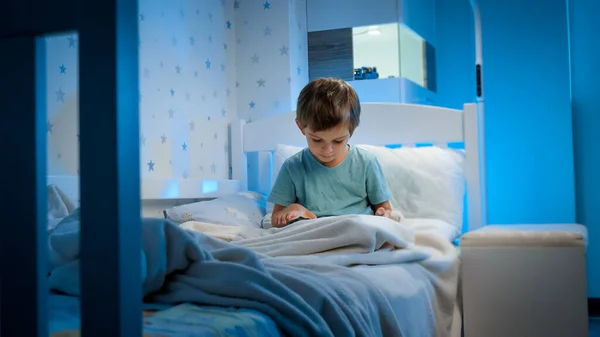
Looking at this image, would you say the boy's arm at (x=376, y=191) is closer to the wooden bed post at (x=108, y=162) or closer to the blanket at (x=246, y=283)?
the blanket at (x=246, y=283)

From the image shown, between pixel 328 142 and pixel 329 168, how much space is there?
108 mm

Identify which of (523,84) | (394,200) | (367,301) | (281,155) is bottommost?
(367,301)

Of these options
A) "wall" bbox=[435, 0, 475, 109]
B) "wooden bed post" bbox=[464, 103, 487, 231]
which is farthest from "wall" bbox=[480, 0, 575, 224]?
"wooden bed post" bbox=[464, 103, 487, 231]

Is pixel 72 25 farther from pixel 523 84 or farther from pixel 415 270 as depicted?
pixel 523 84

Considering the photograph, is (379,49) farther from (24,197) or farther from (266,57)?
(24,197)

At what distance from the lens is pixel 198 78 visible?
2.24m

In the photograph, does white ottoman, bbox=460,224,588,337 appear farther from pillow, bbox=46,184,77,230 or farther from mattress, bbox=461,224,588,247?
pillow, bbox=46,184,77,230

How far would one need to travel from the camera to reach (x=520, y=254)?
138 cm

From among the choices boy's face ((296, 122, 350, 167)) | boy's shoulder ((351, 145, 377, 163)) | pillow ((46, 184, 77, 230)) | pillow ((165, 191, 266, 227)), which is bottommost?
pillow ((165, 191, 266, 227))

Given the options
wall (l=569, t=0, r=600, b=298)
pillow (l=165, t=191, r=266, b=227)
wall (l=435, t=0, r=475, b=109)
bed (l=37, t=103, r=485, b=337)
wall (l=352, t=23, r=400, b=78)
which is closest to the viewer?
bed (l=37, t=103, r=485, b=337)

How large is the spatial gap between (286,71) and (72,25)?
6.38 feet

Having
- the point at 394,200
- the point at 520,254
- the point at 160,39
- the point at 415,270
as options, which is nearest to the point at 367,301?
the point at 415,270

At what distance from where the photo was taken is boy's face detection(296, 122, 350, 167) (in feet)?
5.21

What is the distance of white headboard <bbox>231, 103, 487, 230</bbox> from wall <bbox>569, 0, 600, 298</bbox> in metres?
0.81
